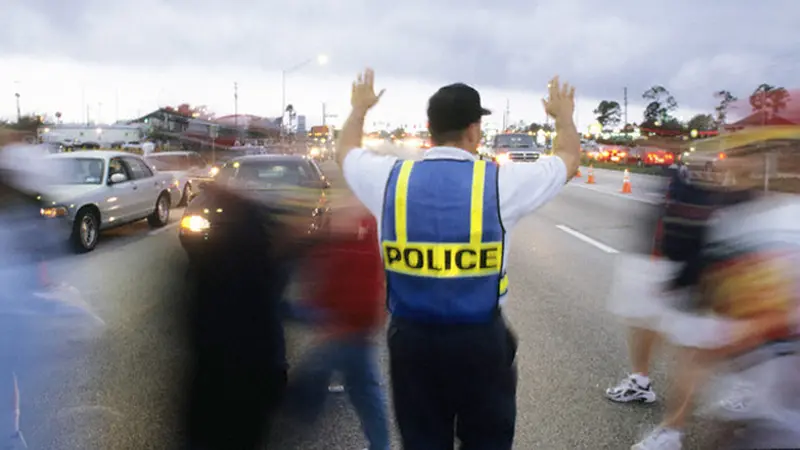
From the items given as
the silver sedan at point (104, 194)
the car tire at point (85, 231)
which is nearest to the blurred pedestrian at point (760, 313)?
the silver sedan at point (104, 194)

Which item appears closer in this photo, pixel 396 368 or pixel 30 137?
pixel 396 368

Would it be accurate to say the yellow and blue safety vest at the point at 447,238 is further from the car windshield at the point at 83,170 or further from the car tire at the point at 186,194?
the car tire at the point at 186,194

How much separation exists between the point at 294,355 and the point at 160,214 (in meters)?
12.1

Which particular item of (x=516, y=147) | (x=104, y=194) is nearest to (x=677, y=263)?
(x=104, y=194)

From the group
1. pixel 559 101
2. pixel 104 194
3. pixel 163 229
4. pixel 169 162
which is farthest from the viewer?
pixel 169 162

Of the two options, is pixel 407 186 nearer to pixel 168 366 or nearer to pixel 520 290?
pixel 168 366

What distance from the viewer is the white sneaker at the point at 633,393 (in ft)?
15.9

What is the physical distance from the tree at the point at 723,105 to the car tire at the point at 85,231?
1022 cm

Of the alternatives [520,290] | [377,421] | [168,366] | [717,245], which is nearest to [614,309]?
[717,245]

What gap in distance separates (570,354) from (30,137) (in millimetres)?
4242

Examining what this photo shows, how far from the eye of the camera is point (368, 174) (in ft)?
8.32

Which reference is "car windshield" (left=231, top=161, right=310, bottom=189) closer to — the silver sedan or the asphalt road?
the asphalt road

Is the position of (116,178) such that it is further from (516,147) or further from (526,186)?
(516,147)

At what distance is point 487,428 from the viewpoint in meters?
2.44
